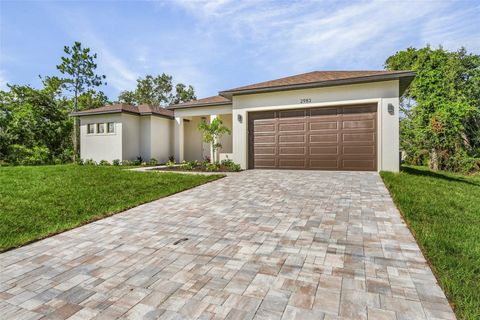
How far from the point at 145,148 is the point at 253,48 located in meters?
8.63

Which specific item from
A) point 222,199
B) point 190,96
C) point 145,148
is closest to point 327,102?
point 222,199

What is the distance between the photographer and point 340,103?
9.94 meters

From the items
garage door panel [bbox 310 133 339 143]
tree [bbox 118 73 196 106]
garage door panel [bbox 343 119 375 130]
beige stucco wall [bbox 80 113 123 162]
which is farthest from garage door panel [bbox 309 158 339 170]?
tree [bbox 118 73 196 106]

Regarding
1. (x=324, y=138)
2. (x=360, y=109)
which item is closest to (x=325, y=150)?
(x=324, y=138)

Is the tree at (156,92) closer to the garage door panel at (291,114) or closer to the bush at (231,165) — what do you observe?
the bush at (231,165)

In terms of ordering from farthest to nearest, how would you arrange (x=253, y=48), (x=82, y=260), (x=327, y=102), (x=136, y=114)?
1. (x=136, y=114)
2. (x=253, y=48)
3. (x=327, y=102)
4. (x=82, y=260)

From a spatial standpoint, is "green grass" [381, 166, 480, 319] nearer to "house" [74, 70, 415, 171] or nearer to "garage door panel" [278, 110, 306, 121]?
"house" [74, 70, 415, 171]

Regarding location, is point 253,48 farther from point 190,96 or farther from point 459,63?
point 190,96

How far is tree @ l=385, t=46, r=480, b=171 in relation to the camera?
13.1m

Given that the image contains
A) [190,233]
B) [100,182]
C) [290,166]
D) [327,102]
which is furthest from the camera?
[290,166]

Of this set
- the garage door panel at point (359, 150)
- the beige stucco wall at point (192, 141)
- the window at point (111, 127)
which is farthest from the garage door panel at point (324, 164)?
the window at point (111, 127)

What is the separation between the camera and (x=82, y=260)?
272 cm

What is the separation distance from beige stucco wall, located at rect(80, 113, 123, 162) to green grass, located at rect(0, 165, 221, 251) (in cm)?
719

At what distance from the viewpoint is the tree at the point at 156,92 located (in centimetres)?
3453
